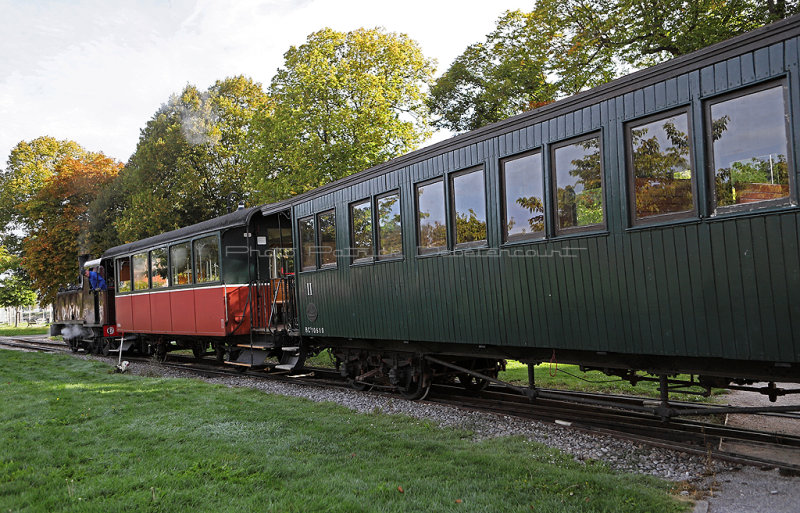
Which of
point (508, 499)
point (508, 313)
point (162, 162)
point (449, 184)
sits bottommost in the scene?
point (508, 499)

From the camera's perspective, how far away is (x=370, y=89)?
1852cm

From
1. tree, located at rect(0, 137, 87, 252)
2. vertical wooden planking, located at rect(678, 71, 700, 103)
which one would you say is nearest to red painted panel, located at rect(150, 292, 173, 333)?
vertical wooden planking, located at rect(678, 71, 700, 103)

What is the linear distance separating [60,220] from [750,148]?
36.5 metres

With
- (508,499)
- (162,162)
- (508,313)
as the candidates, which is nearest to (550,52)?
(508,313)

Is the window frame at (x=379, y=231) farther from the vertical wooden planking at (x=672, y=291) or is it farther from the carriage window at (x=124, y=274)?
the carriage window at (x=124, y=274)

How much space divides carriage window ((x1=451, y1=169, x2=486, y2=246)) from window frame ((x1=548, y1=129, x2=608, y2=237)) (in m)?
1.00

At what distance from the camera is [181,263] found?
1388cm

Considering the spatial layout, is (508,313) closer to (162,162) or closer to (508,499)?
(508,499)

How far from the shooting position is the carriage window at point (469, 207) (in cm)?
705

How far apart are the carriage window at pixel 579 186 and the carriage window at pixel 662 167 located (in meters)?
0.39

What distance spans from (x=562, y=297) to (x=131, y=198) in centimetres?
2786

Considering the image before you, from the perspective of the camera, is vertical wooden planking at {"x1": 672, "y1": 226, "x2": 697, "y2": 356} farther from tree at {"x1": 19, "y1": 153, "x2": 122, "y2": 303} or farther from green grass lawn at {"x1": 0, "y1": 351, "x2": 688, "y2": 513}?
tree at {"x1": 19, "y1": 153, "x2": 122, "y2": 303}

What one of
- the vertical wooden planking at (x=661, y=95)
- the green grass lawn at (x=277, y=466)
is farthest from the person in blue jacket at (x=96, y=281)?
the vertical wooden planking at (x=661, y=95)

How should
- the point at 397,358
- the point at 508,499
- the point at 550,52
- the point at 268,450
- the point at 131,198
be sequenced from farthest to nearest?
1. the point at 131,198
2. the point at 550,52
3. the point at 397,358
4. the point at 268,450
5. the point at 508,499
